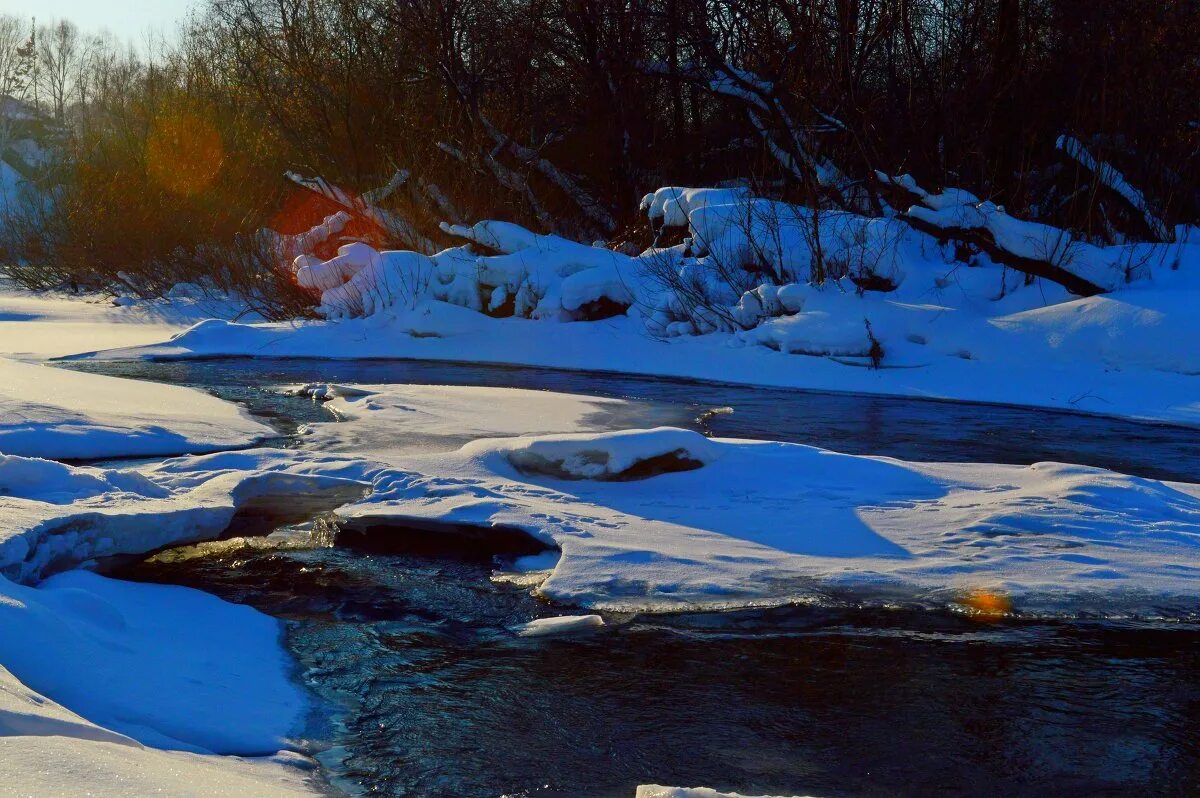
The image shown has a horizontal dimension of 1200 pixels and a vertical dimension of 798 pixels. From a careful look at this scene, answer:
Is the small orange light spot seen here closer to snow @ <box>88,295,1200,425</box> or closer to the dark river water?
the dark river water

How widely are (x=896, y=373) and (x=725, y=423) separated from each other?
3.48 metres

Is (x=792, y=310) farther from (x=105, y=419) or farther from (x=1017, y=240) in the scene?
(x=105, y=419)

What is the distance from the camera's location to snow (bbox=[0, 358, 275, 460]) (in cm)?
684

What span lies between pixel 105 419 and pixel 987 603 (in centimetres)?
578

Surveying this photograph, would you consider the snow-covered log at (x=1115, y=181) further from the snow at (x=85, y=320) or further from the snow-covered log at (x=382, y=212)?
the snow at (x=85, y=320)

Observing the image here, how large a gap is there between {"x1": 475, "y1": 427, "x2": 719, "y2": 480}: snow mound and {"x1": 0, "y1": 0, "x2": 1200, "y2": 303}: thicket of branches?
9.03m

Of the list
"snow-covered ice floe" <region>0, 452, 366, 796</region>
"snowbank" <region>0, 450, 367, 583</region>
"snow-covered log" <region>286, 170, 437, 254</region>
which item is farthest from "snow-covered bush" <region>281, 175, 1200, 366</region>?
"snow-covered ice floe" <region>0, 452, 366, 796</region>

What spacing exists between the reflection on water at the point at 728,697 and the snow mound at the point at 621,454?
1.58 metres

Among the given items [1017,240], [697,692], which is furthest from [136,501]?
[1017,240]

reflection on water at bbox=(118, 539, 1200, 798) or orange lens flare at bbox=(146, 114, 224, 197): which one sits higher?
orange lens flare at bbox=(146, 114, 224, 197)

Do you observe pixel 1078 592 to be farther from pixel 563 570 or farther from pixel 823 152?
pixel 823 152

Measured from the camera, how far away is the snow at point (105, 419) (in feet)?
22.5

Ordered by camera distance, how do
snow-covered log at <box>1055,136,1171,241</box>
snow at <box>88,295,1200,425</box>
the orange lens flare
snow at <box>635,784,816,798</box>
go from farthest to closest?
the orange lens flare → snow-covered log at <box>1055,136,1171,241</box> → snow at <box>88,295,1200,425</box> → snow at <box>635,784,816,798</box>

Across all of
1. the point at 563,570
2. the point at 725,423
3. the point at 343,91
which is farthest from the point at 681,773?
the point at 343,91
